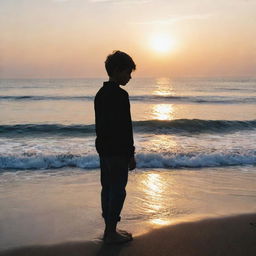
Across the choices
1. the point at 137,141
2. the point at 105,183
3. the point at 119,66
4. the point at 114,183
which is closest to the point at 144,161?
the point at 137,141

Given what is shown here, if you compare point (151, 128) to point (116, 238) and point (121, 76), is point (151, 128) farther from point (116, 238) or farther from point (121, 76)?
point (121, 76)

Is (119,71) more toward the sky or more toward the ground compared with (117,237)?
more toward the sky

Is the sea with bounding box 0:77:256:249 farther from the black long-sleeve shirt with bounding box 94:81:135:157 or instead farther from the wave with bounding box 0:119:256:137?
the wave with bounding box 0:119:256:137

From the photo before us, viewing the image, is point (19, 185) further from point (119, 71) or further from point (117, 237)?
point (119, 71)

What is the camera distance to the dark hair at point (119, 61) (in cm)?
344

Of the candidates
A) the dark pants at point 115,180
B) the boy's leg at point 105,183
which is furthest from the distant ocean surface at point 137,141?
the dark pants at point 115,180

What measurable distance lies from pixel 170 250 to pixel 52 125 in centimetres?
1238

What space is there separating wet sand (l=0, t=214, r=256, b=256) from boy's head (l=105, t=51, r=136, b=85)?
158 cm

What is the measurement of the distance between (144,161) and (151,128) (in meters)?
6.93

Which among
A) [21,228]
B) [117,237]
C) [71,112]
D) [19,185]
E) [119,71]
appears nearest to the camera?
[119,71]

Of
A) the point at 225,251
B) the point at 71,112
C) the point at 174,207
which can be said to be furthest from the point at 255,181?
the point at 71,112

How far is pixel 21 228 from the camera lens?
13.8 ft

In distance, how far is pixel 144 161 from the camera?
830 cm

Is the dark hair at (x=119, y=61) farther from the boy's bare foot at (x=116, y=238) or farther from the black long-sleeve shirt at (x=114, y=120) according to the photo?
the boy's bare foot at (x=116, y=238)
